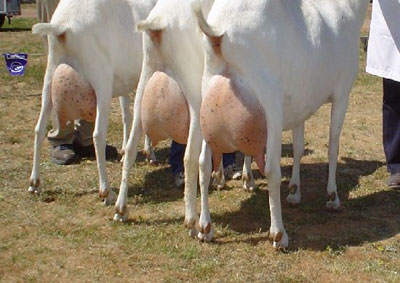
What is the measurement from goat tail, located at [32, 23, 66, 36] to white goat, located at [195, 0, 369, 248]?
139 cm

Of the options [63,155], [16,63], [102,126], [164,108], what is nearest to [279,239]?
[164,108]

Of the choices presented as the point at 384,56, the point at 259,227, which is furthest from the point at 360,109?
the point at 259,227

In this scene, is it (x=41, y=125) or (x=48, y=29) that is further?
(x=41, y=125)

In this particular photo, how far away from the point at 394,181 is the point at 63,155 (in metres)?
3.22

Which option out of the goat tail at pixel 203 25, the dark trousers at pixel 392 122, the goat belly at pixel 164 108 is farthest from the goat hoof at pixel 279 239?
the dark trousers at pixel 392 122

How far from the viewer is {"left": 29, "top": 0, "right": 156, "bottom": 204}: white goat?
5070mm

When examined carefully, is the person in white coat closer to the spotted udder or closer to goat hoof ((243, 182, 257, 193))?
goat hoof ((243, 182, 257, 193))

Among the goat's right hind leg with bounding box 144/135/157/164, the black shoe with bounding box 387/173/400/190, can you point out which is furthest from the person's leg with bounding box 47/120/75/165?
the black shoe with bounding box 387/173/400/190

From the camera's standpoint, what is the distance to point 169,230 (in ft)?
15.8

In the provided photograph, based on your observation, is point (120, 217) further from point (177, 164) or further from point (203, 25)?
point (203, 25)

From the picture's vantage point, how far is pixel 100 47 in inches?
203

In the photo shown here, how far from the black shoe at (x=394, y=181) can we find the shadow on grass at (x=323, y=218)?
0.35 feet

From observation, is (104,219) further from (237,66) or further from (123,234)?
(237,66)

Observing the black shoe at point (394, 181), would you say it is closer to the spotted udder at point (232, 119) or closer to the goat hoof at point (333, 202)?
the goat hoof at point (333, 202)
